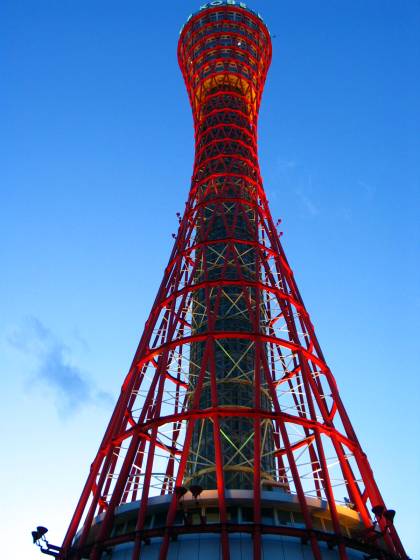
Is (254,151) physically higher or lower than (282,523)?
higher

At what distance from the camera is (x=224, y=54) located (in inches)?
1591

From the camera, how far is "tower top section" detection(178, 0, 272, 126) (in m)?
39.9

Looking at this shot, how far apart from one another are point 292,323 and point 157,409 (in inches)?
300

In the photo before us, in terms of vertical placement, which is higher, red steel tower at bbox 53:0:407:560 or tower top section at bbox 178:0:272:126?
tower top section at bbox 178:0:272:126

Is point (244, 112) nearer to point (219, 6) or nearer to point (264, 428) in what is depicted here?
point (219, 6)

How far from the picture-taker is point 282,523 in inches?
733

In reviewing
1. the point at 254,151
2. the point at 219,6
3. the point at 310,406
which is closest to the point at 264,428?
the point at 310,406

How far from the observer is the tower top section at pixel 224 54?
39.9 m

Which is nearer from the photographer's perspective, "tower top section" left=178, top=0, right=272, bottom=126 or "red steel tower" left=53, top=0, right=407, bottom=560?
"red steel tower" left=53, top=0, right=407, bottom=560

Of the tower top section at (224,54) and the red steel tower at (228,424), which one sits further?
the tower top section at (224,54)

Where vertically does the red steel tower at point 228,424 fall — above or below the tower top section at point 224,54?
below

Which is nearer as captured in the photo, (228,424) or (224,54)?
(228,424)

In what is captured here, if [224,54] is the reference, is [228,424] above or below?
below

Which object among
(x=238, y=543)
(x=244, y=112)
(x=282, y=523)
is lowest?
(x=238, y=543)
